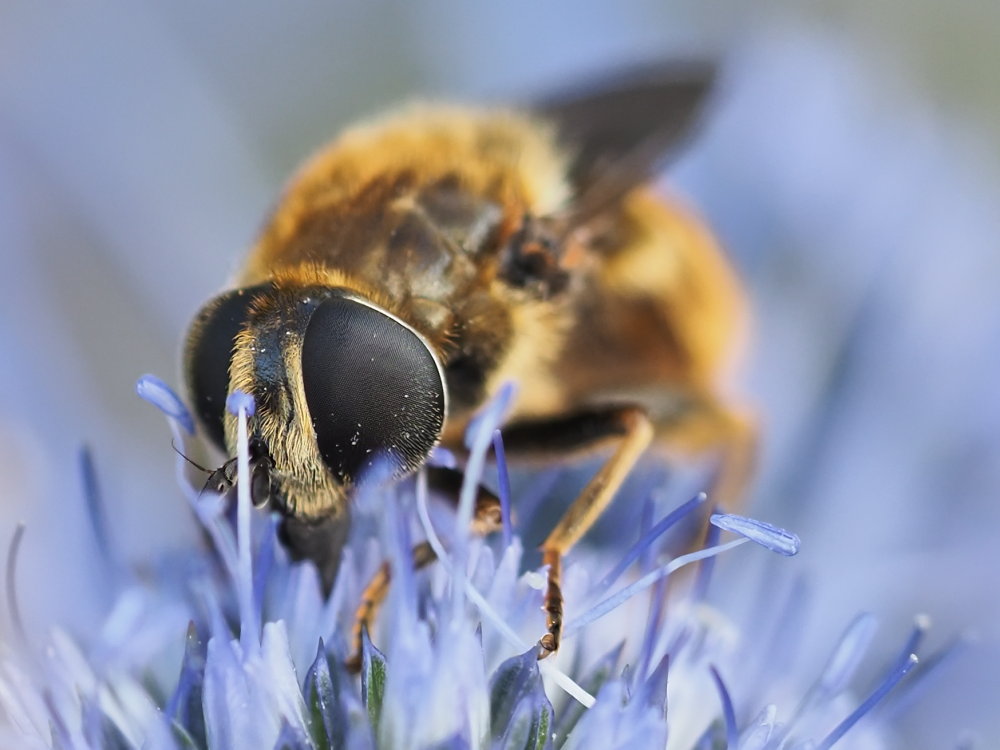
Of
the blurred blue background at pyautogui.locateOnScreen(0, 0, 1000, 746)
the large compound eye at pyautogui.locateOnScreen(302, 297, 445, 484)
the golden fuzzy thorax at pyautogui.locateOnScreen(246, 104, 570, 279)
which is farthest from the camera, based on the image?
the blurred blue background at pyautogui.locateOnScreen(0, 0, 1000, 746)

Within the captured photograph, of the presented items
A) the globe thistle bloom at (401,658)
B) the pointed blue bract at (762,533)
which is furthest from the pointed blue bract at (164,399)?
the pointed blue bract at (762,533)

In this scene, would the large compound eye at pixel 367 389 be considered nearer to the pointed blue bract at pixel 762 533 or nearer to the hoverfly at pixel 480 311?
the hoverfly at pixel 480 311

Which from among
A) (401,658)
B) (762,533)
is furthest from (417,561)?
(762,533)

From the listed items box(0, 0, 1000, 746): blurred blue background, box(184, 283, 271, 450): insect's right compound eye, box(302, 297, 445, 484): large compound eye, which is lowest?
box(0, 0, 1000, 746): blurred blue background

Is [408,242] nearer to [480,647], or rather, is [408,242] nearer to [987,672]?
[480,647]

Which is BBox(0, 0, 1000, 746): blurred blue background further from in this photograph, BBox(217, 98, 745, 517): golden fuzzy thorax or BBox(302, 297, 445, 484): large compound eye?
BBox(302, 297, 445, 484): large compound eye

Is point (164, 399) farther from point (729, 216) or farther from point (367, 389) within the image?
point (729, 216)

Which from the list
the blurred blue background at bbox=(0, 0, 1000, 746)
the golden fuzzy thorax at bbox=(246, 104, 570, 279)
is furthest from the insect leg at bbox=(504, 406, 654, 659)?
the blurred blue background at bbox=(0, 0, 1000, 746)
